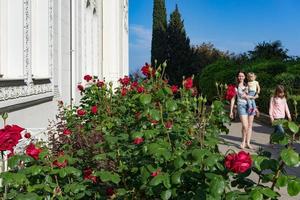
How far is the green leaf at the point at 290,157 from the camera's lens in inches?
83.4

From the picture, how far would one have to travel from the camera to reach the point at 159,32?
38719 mm

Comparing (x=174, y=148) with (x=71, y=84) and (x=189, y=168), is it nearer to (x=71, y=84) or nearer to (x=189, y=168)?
(x=189, y=168)

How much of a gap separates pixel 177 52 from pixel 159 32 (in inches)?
104

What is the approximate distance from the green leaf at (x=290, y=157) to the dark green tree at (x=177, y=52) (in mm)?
34083

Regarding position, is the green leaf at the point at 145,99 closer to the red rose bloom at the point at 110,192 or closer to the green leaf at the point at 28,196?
the red rose bloom at the point at 110,192

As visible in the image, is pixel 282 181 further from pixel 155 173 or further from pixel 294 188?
pixel 155 173

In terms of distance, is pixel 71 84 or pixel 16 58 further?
pixel 71 84

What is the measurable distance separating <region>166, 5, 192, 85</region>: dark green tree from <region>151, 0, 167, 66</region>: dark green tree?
49cm

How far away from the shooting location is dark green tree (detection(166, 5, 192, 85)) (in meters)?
36.8

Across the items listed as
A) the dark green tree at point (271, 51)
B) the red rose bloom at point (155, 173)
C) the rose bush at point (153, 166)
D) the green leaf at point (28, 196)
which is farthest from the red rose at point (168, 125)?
the dark green tree at point (271, 51)

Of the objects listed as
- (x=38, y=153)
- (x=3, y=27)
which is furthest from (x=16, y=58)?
(x=38, y=153)

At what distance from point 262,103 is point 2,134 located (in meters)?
15.4

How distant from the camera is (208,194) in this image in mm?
2363

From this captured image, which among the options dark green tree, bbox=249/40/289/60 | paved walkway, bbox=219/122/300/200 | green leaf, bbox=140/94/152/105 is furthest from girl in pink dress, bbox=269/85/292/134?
dark green tree, bbox=249/40/289/60
